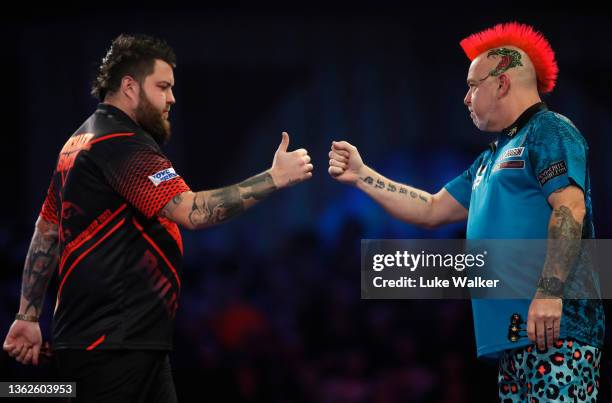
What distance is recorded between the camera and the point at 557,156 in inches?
112

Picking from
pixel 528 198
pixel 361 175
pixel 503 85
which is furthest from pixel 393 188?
pixel 528 198

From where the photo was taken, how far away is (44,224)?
3.08m

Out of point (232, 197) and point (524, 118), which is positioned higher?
point (524, 118)

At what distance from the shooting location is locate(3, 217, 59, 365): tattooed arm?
9.96ft

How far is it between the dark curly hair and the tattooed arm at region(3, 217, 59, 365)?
56cm

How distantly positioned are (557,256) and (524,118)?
618mm

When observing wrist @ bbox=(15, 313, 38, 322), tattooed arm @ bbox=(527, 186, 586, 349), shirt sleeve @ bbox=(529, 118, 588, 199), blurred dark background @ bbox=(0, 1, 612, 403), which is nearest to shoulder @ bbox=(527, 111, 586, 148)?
shirt sleeve @ bbox=(529, 118, 588, 199)

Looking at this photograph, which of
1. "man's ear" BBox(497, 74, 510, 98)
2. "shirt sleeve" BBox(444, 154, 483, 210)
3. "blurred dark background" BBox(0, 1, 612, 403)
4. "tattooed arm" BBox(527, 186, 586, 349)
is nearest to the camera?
"tattooed arm" BBox(527, 186, 586, 349)

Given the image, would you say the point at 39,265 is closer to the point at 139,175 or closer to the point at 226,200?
the point at 139,175

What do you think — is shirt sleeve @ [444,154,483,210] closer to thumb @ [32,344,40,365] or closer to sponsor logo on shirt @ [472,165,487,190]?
sponsor logo on shirt @ [472,165,487,190]

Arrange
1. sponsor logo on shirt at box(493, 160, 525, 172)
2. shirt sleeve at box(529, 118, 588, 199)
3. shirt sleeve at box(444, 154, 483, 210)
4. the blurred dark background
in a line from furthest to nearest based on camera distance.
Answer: the blurred dark background → shirt sleeve at box(444, 154, 483, 210) → sponsor logo on shirt at box(493, 160, 525, 172) → shirt sleeve at box(529, 118, 588, 199)

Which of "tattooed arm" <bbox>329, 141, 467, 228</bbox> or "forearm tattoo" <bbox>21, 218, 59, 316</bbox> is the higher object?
"tattooed arm" <bbox>329, 141, 467, 228</bbox>

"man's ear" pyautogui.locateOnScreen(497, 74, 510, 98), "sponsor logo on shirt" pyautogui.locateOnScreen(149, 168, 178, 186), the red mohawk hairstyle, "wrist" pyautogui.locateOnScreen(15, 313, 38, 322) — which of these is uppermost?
the red mohawk hairstyle

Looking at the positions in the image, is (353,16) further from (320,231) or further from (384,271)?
(384,271)
